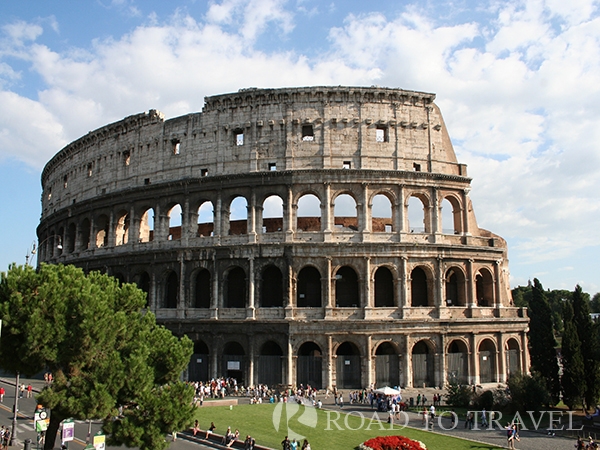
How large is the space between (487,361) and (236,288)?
1722cm

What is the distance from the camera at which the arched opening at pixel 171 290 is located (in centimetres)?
3659

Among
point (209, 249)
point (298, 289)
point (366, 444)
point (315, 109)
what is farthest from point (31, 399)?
point (315, 109)

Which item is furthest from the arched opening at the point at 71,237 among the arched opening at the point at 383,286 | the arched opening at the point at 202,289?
the arched opening at the point at 383,286

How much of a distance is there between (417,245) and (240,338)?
1249 cm

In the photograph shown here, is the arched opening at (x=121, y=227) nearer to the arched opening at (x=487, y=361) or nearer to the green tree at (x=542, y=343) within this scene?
the arched opening at (x=487, y=361)

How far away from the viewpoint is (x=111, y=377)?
14.9m

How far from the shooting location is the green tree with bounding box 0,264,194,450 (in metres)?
14.4

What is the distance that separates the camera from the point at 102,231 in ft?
137

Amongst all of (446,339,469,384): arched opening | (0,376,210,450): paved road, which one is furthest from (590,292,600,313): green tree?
(0,376,210,450): paved road

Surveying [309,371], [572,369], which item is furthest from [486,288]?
[309,371]

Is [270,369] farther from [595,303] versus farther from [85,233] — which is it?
[595,303]

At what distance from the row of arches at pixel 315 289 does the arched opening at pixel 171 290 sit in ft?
3.41

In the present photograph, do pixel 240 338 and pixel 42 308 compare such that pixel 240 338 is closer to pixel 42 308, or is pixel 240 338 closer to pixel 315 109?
pixel 315 109

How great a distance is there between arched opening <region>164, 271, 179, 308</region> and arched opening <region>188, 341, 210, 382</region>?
418 centimetres
